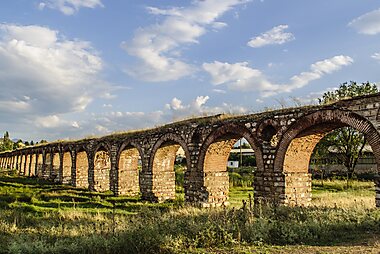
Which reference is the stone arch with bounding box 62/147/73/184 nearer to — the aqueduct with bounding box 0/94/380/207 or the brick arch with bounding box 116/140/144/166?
the aqueduct with bounding box 0/94/380/207

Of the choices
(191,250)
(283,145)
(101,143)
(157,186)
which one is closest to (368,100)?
(283,145)

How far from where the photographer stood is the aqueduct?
10.3 m

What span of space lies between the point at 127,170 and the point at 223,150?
7.52 m

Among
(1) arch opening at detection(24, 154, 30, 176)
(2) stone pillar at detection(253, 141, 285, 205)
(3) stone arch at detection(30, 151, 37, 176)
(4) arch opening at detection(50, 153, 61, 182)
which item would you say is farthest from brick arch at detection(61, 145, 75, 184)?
(2) stone pillar at detection(253, 141, 285, 205)

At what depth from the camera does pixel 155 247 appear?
6055 mm

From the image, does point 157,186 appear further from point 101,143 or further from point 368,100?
point 368,100

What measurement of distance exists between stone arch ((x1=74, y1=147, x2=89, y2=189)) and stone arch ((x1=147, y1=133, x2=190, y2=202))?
8.29 meters

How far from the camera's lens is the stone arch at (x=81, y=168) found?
79.1 ft

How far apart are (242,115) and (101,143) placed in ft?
37.0

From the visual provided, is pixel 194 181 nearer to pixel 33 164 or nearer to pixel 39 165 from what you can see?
pixel 39 165

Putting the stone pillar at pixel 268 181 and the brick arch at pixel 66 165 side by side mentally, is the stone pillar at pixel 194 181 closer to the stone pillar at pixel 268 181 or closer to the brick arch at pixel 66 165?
the stone pillar at pixel 268 181

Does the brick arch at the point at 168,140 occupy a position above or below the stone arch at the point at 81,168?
above

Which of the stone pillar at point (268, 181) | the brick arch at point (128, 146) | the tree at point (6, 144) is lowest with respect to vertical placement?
the stone pillar at point (268, 181)

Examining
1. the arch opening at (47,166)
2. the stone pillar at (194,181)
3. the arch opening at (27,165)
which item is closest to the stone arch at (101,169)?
the stone pillar at (194,181)
